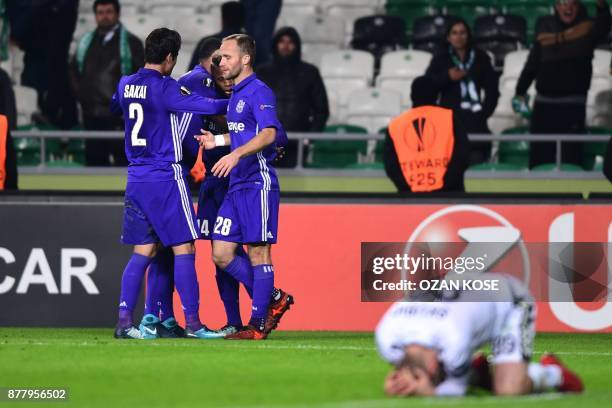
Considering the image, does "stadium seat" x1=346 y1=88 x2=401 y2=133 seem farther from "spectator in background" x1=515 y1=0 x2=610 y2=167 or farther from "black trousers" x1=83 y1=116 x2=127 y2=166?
"black trousers" x1=83 y1=116 x2=127 y2=166

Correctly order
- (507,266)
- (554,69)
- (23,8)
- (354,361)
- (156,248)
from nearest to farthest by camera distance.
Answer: (354,361) < (156,248) < (507,266) < (554,69) < (23,8)

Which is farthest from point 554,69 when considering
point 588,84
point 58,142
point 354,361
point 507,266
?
point 354,361

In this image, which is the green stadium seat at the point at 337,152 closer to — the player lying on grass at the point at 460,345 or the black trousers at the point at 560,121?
the black trousers at the point at 560,121

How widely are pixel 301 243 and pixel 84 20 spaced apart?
22.9 ft

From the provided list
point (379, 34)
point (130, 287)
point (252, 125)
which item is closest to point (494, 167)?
point (379, 34)

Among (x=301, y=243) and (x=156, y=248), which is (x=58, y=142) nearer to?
(x=301, y=243)

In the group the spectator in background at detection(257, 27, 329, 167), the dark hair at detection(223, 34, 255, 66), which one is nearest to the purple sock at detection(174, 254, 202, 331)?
the dark hair at detection(223, 34, 255, 66)

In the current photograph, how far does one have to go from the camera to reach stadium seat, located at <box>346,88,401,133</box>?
1600 centimetres

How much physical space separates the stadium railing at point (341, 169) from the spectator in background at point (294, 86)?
1.20ft

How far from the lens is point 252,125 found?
10.2m

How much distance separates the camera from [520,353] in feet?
23.6

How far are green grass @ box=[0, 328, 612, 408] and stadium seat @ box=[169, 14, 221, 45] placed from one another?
7.05 m

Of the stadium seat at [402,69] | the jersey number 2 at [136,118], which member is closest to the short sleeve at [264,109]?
the jersey number 2 at [136,118]

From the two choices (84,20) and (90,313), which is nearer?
(90,313)
